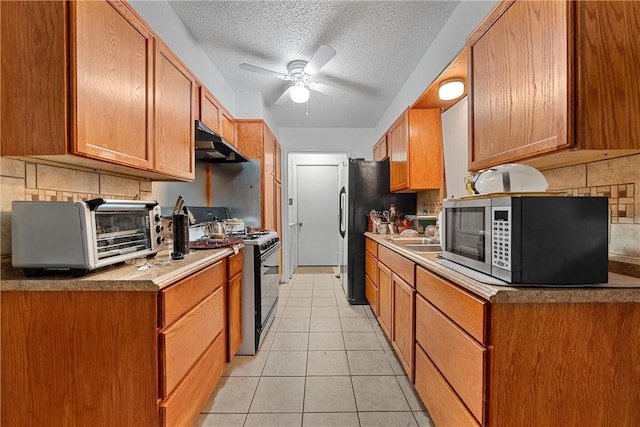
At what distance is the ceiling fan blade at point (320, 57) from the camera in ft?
7.09

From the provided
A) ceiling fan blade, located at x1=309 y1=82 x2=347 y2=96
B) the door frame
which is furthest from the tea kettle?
the door frame

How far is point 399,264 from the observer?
2061 mm

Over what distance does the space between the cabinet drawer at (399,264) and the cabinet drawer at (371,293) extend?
1.54ft

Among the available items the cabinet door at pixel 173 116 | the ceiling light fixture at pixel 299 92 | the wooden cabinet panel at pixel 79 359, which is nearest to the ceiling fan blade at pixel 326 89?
the ceiling light fixture at pixel 299 92

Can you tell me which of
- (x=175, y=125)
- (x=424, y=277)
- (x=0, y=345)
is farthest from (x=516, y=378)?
(x=175, y=125)

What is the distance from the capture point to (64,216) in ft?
3.56

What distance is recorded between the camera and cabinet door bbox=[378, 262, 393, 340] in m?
2.28

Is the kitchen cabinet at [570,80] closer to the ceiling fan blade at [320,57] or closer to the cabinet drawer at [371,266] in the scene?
the ceiling fan blade at [320,57]

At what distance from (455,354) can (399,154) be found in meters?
2.29

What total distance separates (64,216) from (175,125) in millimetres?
996

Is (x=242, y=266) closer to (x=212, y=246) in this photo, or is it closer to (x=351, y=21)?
(x=212, y=246)

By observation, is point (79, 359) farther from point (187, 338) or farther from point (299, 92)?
point (299, 92)

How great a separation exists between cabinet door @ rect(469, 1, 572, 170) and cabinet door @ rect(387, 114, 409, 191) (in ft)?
4.24

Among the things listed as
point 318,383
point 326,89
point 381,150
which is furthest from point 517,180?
point 381,150
